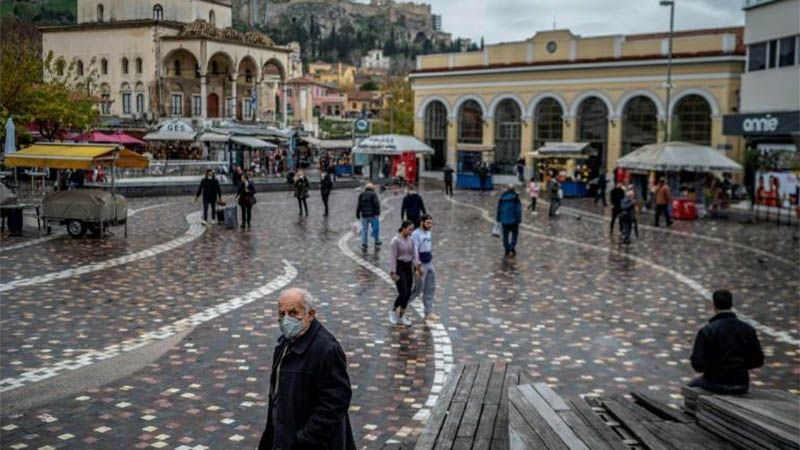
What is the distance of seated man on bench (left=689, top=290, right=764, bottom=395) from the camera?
7.30 m

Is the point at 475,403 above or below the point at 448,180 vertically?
below

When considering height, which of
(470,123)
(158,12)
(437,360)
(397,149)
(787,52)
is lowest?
(437,360)

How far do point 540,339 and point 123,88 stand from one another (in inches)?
2255

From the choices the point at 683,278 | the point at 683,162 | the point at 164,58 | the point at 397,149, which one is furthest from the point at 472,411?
the point at 164,58

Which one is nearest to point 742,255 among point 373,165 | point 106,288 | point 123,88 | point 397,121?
point 106,288

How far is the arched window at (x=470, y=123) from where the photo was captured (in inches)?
2208

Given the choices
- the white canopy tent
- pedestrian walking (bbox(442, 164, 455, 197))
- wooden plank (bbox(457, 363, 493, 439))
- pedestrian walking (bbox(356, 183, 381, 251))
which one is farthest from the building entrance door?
wooden plank (bbox(457, 363, 493, 439))

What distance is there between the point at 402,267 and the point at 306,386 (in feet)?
24.4

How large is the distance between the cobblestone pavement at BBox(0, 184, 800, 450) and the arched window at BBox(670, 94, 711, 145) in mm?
24891

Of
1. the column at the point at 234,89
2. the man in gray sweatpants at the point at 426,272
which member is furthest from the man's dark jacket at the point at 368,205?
the column at the point at 234,89

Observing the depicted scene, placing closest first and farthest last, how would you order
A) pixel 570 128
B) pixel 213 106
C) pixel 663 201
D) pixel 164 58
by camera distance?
pixel 663 201, pixel 570 128, pixel 164 58, pixel 213 106

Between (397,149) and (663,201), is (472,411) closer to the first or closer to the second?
(663,201)

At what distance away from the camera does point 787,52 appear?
33.1m

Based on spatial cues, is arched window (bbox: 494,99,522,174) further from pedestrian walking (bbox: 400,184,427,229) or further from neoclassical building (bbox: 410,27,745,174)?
pedestrian walking (bbox: 400,184,427,229)
